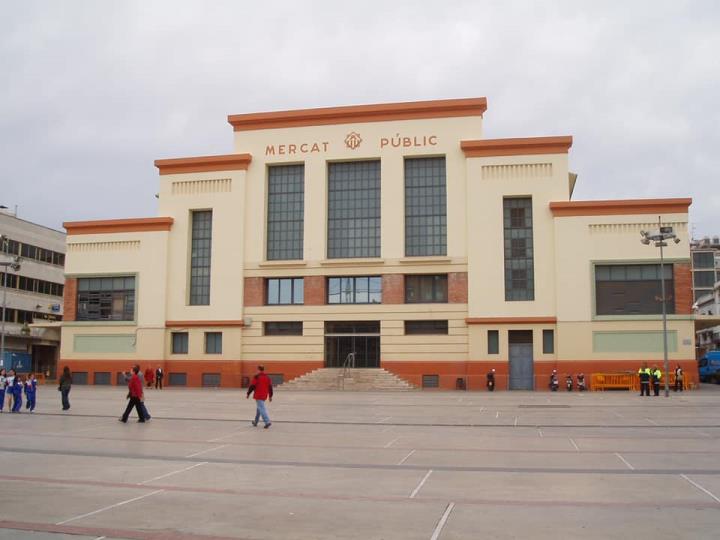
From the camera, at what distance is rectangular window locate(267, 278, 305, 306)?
51.4 metres

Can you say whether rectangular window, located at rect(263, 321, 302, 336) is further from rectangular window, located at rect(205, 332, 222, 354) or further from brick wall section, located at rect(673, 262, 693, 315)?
brick wall section, located at rect(673, 262, 693, 315)

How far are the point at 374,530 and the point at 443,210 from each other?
41800 millimetres

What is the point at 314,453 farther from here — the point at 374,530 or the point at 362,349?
the point at 362,349

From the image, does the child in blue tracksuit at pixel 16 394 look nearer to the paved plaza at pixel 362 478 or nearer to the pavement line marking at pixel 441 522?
the paved plaza at pixel 362 478

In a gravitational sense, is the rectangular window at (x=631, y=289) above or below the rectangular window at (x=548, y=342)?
above

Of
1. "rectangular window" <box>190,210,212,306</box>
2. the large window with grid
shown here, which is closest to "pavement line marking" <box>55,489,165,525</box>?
the large window with grid

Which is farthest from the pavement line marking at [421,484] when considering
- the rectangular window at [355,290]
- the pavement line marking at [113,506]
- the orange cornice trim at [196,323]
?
the orange cornice trim at [196,323]

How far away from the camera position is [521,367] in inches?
1850

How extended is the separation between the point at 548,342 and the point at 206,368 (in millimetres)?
23309

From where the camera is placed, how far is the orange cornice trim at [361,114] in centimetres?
4966

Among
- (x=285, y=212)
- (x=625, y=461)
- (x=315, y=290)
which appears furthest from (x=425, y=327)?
(x=625, y=461)

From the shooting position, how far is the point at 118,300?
177ft

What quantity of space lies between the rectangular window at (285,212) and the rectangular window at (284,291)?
1622 mm

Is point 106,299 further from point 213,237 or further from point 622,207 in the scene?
point 622,207
